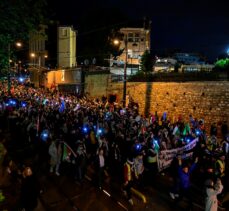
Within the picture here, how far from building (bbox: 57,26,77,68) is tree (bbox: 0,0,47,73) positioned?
39660 mm

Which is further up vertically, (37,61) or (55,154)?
(37,61)

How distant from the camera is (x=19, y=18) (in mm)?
7508

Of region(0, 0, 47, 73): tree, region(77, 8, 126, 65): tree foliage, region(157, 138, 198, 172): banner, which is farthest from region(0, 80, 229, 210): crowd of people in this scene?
region(77, 8, 126, 65): tree foliage

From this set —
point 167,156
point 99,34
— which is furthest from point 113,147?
point 99,34

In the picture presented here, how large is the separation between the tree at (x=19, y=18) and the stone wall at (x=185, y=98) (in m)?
16.0

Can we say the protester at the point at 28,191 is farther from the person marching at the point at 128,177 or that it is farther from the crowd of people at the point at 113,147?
the person marching at the point at 128,177

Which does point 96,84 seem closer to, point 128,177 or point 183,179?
point 128,177

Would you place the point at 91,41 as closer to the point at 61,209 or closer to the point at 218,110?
the point at 218,110

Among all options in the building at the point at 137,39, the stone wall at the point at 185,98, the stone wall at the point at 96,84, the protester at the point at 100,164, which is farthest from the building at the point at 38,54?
the protester at the point at 100,164

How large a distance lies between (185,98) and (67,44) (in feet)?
94.1

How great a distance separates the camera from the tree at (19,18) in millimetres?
7258

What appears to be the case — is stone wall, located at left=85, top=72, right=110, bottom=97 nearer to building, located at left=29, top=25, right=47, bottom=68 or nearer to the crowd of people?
the crowd of people

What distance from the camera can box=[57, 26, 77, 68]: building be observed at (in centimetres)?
4767

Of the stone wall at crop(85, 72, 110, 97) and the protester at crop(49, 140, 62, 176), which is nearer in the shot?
the protester at crop(49, 140, 62, 176)
